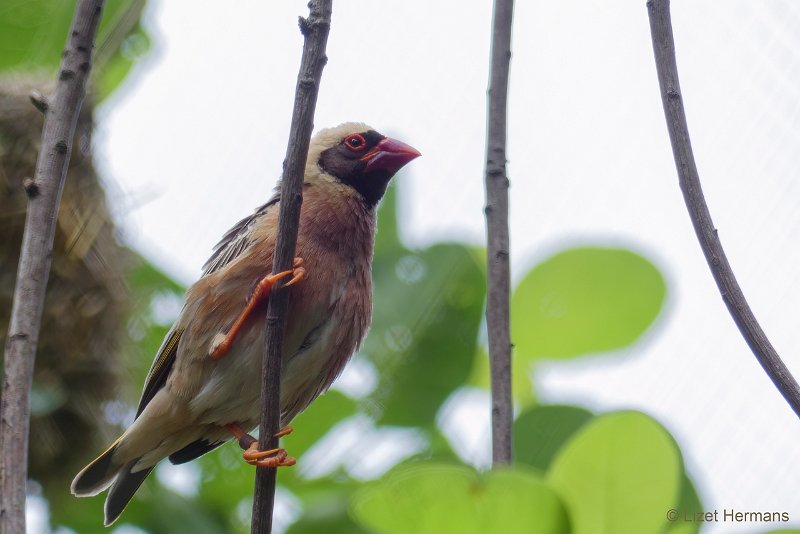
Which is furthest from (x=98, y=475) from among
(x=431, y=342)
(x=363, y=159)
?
(x=363, y=159)

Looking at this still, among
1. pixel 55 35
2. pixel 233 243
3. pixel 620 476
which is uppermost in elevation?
pixel 55 35

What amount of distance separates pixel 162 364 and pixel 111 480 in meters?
0.56

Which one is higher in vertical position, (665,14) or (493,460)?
(665,14)

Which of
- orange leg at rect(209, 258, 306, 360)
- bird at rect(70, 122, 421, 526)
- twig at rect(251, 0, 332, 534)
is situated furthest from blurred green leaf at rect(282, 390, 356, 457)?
twig at rect(251, 0, 332, 534)

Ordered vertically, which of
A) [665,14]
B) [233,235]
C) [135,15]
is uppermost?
[135,15]

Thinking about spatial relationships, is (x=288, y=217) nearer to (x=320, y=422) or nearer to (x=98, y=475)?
(x=320, y=422)

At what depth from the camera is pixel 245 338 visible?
354 centimetres

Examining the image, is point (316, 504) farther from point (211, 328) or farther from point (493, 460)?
point (493, 460)

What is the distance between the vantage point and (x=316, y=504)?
3471 millimetres

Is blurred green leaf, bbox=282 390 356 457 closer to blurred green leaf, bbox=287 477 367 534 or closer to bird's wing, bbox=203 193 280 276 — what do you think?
blurred green leaf, bbox=287 477 367 534

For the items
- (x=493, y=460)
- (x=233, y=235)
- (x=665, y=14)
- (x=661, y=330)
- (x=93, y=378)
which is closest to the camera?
(x=665, y=14)

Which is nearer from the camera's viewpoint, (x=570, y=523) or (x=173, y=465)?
(x=570, y=523)

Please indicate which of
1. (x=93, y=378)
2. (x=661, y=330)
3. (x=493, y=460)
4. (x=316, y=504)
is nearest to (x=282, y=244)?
(x=493, y=460)

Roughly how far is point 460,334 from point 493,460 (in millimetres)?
1131
